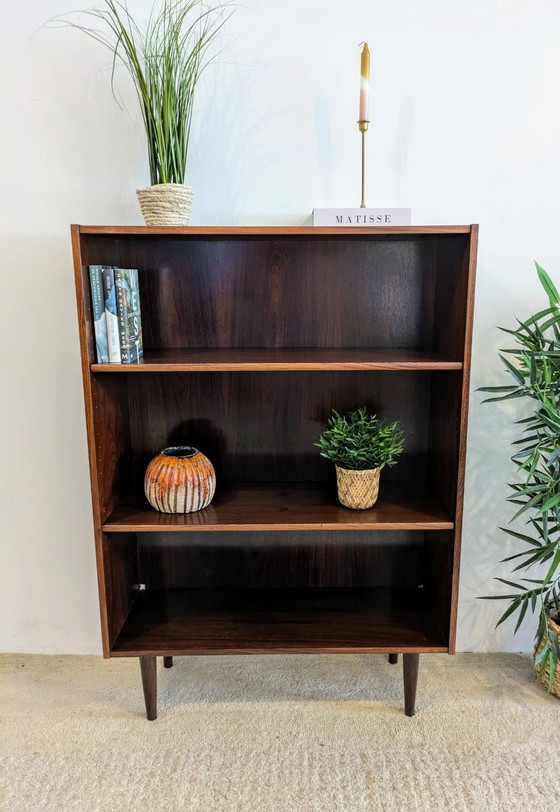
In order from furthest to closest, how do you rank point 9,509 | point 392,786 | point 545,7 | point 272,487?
point 9,509
point 272,487
point 545,7
point 392,786

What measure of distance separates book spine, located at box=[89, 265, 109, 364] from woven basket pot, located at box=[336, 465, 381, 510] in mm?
629

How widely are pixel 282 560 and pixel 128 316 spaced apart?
2.73ft

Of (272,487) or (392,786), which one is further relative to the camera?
(272,487)

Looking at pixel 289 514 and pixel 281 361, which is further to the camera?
pixel 289 514

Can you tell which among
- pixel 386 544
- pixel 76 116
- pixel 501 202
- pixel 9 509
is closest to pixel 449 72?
pixel 501 202

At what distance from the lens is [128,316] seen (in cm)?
131

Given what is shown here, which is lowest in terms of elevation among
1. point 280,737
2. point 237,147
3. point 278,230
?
point 280,737

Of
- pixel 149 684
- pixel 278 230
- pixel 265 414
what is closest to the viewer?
pixel 278 230

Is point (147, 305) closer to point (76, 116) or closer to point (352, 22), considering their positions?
point (76, 116)

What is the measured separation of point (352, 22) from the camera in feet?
4.69

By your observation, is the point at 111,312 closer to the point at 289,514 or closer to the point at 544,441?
the point at 289,514

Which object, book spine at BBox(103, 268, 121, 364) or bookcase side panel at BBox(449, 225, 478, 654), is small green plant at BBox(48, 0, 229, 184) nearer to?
book spine at BBox(103, 268, 121, 364)

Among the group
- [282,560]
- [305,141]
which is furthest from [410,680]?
[305,141]

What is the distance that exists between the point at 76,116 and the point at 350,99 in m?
0.71
